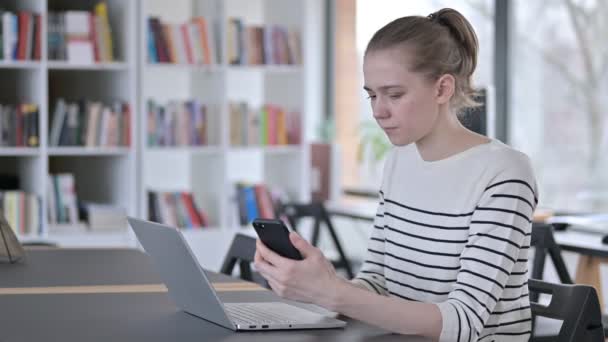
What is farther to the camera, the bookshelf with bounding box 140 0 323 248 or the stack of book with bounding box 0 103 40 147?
the bookshelf with bounding box 140 0 323 248

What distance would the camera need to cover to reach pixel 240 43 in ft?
17.2

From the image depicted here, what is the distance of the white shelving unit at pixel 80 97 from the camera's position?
4793mm

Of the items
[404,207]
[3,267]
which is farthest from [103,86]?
[404,207]

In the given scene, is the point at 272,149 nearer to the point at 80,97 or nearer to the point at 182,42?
the point at 182,42

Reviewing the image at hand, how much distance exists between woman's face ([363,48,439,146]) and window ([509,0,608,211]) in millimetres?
3181

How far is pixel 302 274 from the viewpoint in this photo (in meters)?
1.52

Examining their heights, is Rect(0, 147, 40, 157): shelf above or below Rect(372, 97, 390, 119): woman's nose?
below

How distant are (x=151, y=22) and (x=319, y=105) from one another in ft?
6.21

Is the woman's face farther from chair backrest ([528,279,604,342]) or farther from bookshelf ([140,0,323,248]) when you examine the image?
bookshelf ([140,0,323,248])

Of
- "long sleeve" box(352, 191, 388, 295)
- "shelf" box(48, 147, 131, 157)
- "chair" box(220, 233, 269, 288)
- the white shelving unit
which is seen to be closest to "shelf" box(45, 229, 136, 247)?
the white shelving unit

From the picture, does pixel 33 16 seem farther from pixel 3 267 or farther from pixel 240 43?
pixel 3 267

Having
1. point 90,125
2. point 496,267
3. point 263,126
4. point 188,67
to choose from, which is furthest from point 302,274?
point 263,126

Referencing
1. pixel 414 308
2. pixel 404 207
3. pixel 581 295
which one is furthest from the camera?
pixel 404 207

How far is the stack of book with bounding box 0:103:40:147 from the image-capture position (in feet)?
15.6
